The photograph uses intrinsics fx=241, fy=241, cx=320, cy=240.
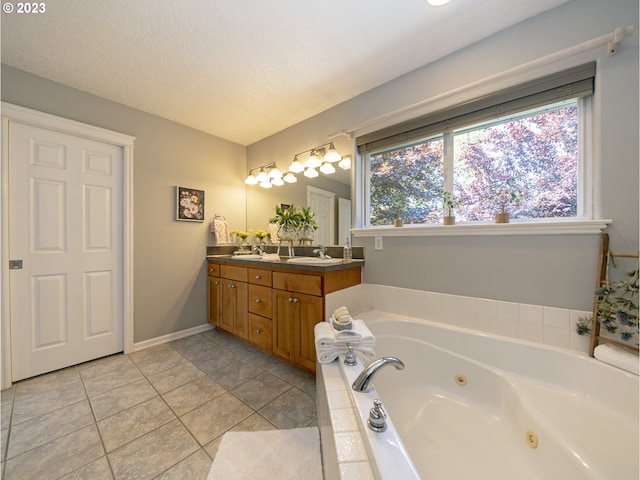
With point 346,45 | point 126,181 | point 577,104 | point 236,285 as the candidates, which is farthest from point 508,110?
point 126,181

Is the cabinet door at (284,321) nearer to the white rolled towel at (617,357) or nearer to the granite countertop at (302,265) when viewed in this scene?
the granite countertop at (302,265)

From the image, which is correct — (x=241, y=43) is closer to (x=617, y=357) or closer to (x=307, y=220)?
(x=307, y=220)

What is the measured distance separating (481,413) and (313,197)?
2114 millimetres

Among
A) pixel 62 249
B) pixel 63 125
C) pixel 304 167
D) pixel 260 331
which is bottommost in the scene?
pixel 260 331

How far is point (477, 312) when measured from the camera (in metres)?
1.62

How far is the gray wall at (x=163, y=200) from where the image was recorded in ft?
7.29

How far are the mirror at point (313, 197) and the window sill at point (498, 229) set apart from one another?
40 centimetres

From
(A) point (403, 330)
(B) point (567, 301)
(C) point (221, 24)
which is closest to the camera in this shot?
(B) point (567, 301)

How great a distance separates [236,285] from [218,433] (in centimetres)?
131

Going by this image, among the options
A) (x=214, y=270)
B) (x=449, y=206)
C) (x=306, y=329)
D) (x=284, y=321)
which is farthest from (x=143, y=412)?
(x=449, y=206)

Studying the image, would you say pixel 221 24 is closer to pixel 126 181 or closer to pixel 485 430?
pixel 126 181

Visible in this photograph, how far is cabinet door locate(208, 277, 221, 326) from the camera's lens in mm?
2738

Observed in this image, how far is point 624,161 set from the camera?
1.22m

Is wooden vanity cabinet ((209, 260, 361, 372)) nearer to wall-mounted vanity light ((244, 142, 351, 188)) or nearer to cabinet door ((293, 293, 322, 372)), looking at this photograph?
cabinet door ((293, 293, 322, 372))
